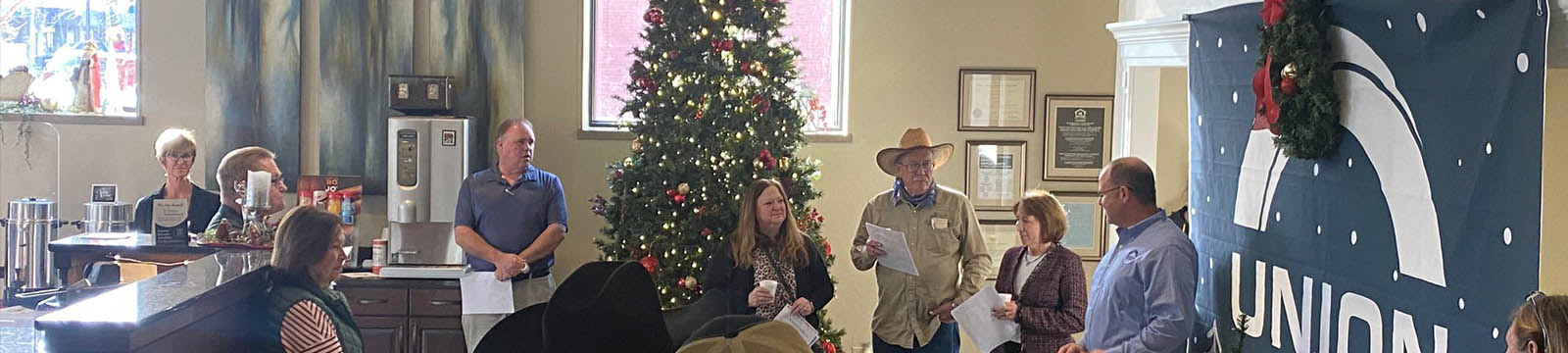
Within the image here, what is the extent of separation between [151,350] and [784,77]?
3.63 metres

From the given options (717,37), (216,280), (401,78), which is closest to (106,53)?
(401,78)

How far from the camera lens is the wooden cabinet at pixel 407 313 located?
6.03m

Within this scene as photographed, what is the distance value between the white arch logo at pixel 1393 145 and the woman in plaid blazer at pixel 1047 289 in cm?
124

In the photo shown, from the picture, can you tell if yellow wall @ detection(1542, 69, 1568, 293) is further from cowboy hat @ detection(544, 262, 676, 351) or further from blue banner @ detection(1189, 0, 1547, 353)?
cowboy hat @ detection(544, 262, 676, 351)

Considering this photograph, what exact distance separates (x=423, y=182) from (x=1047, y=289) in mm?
3038

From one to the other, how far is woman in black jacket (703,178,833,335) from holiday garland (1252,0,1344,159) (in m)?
1.94

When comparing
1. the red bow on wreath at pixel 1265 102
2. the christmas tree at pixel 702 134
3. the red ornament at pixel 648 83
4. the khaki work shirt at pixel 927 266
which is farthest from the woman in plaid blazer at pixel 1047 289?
the red ornament at pixel 648 83

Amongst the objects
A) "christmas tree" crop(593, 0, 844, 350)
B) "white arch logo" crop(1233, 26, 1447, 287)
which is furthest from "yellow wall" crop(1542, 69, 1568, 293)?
"christmas tree" crop(593, 0, 844, 350)

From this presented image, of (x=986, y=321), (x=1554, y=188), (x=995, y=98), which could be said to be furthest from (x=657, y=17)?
(x=1554, y=188)

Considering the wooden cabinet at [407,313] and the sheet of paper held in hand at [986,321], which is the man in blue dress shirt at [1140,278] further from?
the wooden cabinet at [407,313]

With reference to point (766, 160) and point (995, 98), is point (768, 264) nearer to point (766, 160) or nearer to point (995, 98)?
point (766, 160)

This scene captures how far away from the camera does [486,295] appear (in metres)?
5.63

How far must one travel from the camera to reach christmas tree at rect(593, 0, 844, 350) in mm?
5918

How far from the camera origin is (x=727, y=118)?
5.95 m
